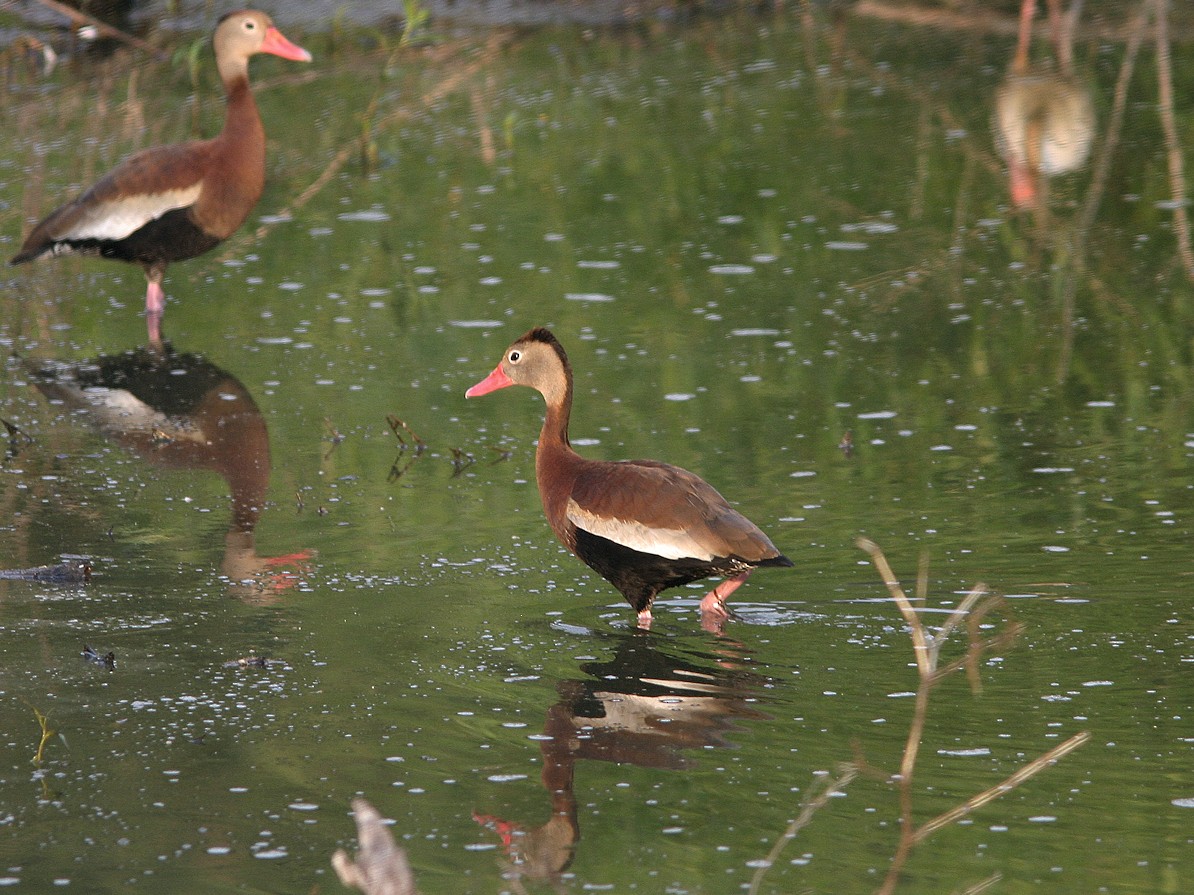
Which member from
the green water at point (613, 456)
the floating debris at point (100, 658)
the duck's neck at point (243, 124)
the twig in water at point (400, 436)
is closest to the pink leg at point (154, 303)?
the green water at point (613, 456)

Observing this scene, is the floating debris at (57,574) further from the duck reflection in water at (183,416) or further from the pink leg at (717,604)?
the pink leg at (717,604)

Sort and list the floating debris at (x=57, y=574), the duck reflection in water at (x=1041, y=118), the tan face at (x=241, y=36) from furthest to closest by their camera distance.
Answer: the duck reflection in water at (x=1041, y=118), the tan face at (x=241, y=36), the floating debris at (x=57, y=574)

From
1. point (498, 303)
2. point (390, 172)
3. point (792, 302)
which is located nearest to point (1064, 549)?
point (792, 302)

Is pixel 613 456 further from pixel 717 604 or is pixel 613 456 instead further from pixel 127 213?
pixel 127 213

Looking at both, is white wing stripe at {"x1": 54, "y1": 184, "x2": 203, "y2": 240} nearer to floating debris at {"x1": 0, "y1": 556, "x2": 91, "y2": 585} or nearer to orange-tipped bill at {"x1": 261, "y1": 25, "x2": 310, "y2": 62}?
orange-tipped bill at {"x1": 261, "y1": 25, "x2": 310, "y2": 62}

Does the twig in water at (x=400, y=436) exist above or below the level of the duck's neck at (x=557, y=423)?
below

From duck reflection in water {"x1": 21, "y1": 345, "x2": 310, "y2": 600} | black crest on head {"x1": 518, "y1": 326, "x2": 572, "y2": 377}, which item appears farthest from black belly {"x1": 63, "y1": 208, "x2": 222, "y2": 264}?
black crest on head {"x1": 518, "y1": 326, "x2": 572, "y2": 377}

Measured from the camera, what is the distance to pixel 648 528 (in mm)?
6566

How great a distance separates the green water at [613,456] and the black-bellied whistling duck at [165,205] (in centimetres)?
48

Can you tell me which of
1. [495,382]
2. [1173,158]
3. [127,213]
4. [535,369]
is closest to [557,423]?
[535,369]

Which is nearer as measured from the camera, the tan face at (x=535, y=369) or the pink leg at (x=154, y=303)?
the tan face at (x=535, y=369)

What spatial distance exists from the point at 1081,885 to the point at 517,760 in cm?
169

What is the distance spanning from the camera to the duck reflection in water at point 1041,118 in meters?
14.3

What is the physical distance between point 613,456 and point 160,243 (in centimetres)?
417
